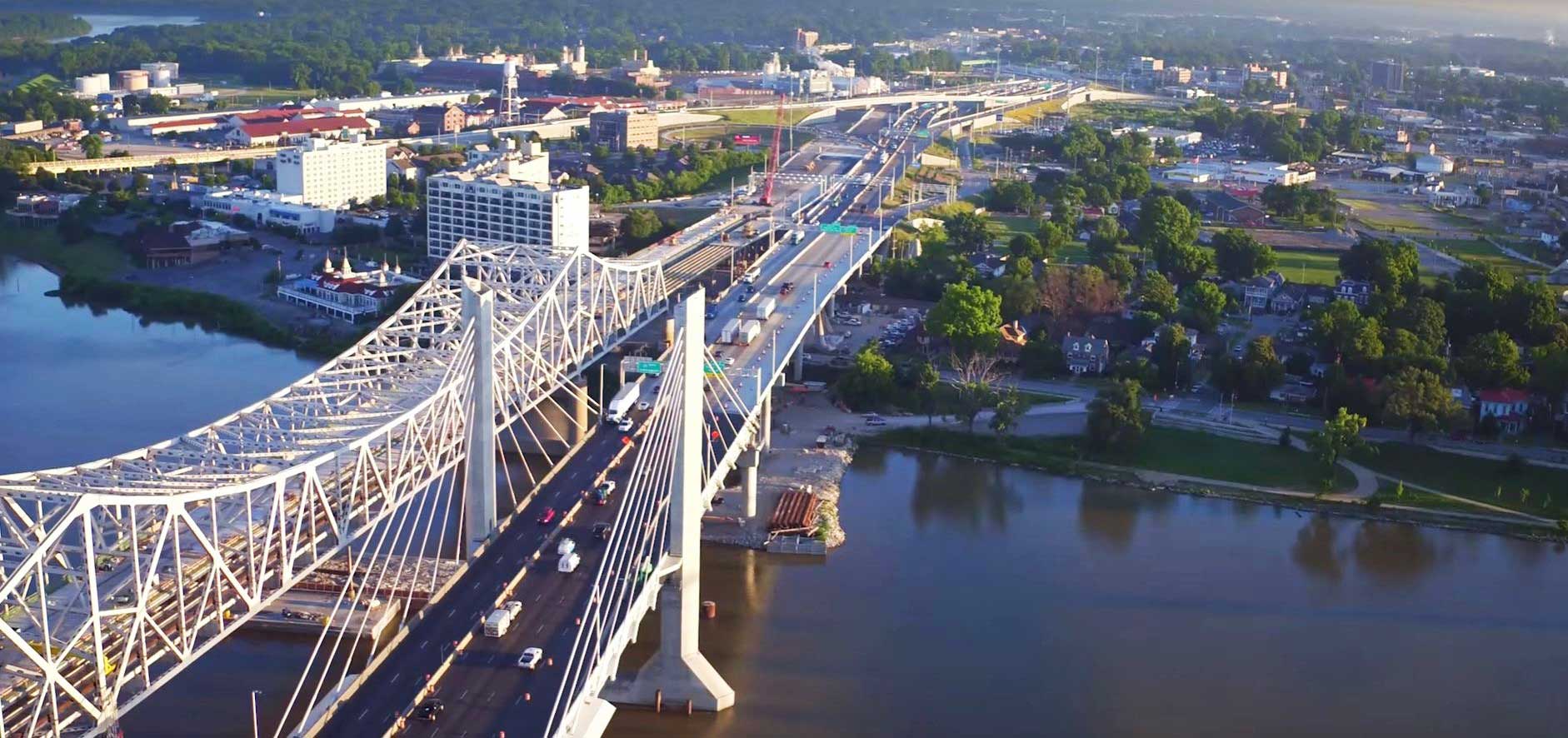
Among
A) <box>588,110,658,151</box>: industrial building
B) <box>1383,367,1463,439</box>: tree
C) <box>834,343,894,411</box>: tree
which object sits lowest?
<box>834,343,894,411</box>: tree

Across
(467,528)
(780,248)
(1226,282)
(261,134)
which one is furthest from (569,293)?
(261,134)

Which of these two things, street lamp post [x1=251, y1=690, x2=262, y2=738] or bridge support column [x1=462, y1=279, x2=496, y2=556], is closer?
street lamp post [x1=251, y1=690, x2=262, y2=738]

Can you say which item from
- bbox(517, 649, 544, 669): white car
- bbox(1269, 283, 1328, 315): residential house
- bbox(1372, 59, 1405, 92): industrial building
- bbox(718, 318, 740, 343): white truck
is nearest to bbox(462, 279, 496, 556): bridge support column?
bbox(517, 649, 544, 669): white car

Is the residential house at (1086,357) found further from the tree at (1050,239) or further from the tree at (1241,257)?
the tree at (1050,239)

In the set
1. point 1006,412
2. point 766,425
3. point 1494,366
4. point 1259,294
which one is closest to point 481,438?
point 766,425

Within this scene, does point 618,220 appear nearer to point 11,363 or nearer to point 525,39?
point 11,363

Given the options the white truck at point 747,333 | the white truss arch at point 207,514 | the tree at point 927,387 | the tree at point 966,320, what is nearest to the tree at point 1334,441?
the tree at point 927,387

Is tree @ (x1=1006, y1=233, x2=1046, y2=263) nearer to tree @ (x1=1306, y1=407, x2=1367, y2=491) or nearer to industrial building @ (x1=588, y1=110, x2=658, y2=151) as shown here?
tree @ (x1=1306, y1=407, x2=1367, y2=491)
